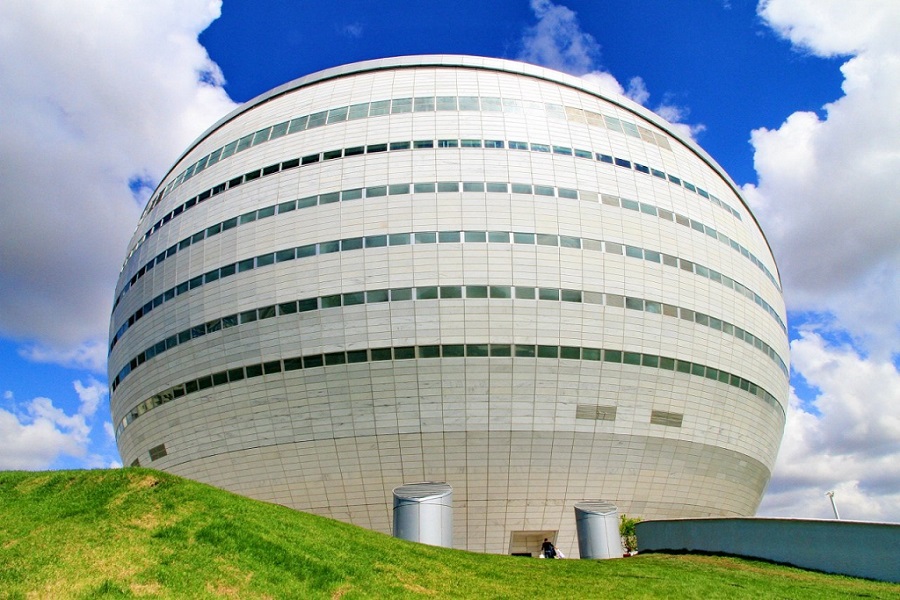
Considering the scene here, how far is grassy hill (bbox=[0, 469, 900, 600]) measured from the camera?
10914mm

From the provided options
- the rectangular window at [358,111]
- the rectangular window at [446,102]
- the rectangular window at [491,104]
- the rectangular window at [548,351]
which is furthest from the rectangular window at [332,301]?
the rectangular window at [491,104]

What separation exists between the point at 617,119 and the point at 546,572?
86.9ft

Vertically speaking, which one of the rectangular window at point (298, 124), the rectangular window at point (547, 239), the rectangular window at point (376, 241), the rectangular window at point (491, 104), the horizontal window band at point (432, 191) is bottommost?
the rectangular window at point (547, 239)

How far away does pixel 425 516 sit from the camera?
2442 cm

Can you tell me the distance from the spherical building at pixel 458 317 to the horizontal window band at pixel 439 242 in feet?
0.32

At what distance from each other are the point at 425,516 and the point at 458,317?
27.9 feet

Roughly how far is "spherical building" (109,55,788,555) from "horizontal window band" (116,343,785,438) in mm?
100

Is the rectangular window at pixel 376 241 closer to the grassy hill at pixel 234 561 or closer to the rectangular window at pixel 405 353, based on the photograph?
the rectangular window at pixel 405 353

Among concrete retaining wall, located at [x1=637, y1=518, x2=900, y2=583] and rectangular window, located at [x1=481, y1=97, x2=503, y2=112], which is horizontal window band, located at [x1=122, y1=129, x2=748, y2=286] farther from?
concrete retaining wall, located at [x1=637, y1=518, x2=900, y2=583]

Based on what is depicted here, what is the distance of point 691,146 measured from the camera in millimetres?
38125

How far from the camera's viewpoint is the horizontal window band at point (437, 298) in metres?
27.4

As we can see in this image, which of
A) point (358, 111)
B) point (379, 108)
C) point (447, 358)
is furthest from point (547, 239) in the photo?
point (358, 111)

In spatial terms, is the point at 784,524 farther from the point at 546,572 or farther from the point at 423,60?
the point at 423,60

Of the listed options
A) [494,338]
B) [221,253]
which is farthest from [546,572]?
[221,253]
